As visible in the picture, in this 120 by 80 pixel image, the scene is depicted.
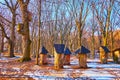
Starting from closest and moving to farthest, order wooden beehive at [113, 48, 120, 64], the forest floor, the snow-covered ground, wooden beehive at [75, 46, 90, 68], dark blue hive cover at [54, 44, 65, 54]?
the forest floor, the snow-covered ground, dark blue hive cover at [54, 44, 65, 54], wooden beehive at [75, 46, 90, 68], wooden beehive at [113, 48, 120, 64]

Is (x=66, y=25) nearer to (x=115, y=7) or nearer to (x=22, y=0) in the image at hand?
(x=115, y=7)

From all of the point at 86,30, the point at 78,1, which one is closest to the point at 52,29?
the point at 78,1

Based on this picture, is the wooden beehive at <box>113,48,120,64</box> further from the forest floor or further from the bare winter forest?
the forest floor

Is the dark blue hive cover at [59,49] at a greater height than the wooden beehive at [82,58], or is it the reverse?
the dark blue hive cover at [59,49]

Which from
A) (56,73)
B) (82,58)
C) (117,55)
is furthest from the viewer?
(117,55)

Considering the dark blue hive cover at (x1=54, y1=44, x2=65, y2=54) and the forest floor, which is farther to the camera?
the dark blue hive cover at (x1=54, y1=44, x2=65, y2=54)

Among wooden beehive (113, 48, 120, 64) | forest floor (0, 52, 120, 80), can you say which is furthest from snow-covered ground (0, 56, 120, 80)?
wooden beehive (113, 48, 120, 64)

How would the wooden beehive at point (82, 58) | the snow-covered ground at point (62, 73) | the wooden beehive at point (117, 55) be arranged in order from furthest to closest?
the wooden beehive at point (117, 55) → the wooden beehive at point (82, 58) → the snow-covered ground at point (62, 73)

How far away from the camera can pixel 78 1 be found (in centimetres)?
3112

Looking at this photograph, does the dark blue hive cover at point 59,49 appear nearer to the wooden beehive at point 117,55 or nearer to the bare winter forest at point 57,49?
the bare winter forest at point 57,49

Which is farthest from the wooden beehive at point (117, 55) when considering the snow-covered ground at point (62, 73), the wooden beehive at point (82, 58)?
the snow-covered ground at point (62, 73)

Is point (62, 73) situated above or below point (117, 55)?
below

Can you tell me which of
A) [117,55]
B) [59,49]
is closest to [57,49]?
[59,49]

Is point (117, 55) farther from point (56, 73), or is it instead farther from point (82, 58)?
point (56, 73)
